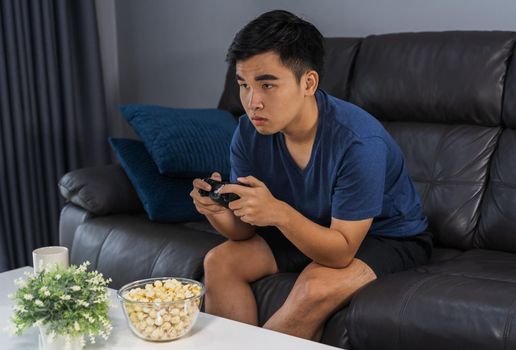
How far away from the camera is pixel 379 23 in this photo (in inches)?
110

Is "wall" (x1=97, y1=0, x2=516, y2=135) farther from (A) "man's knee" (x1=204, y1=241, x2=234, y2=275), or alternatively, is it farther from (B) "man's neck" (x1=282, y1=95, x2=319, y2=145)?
(A) "man's knee" (x1=204, y1=241, x2=234, y2=275)

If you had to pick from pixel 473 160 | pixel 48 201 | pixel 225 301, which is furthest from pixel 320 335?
pixel 48 201

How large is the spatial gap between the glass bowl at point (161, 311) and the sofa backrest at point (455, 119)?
1.03m

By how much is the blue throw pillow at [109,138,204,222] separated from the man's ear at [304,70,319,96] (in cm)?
74

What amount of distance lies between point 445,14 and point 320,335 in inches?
54.1

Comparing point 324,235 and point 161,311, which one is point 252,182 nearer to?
point 324,235

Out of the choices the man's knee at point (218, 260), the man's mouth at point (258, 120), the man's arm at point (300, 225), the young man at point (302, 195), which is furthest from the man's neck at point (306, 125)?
the man's knee at point (218, 260)

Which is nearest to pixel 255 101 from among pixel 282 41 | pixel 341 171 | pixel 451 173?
pixel 282 41

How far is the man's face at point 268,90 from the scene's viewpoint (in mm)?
1754

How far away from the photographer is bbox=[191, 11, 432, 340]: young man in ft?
5.74

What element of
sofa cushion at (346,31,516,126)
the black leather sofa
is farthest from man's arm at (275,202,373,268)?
sofa cushion at (346,31,516,126)

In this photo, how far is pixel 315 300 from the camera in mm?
1739

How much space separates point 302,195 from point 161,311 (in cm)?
61

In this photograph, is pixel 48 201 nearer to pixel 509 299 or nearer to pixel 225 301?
pixel 225 301
